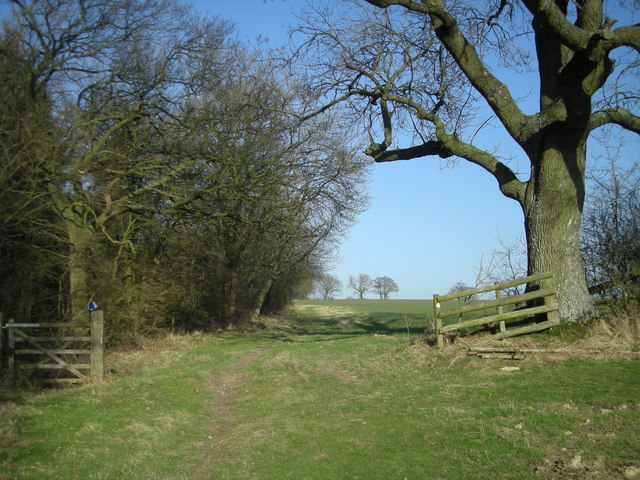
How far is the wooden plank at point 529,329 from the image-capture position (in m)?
11.4

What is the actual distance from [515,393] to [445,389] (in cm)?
145

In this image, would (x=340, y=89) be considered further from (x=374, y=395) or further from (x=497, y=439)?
(x=497, y=439)

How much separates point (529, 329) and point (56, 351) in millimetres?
10062

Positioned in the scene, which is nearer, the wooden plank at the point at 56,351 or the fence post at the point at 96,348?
the wooden plank at the point at 56,351

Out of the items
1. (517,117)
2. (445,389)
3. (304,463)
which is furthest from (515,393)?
(517,117)

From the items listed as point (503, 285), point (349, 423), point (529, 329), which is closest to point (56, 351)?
point (349, 423)

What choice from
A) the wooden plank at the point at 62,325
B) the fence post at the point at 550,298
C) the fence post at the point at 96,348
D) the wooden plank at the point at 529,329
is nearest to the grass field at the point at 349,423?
the fence post at the point at 96,348

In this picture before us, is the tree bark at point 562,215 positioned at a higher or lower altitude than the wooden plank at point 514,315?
higher

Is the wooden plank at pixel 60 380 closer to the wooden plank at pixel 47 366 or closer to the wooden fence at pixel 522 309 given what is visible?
the wooden plank at pixel 47 366

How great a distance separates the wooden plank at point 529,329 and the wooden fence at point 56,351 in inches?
343

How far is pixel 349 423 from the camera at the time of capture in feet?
27.3

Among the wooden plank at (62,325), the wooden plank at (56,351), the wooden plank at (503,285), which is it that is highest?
the wooden plank at (503,285)

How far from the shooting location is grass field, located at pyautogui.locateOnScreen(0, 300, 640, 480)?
6090mm

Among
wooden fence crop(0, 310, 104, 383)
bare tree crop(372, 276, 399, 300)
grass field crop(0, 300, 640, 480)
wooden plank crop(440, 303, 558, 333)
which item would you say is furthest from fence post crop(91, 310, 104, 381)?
bare tree crop(372, 276, 399, 300)
